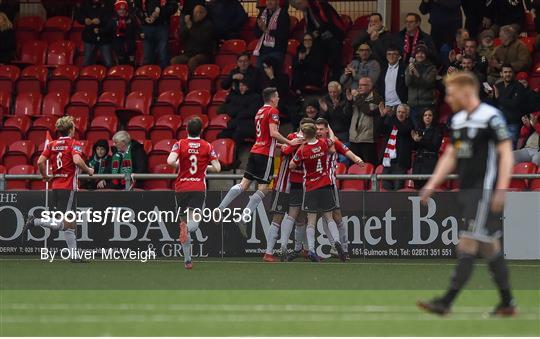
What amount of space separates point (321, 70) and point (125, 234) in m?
5.27

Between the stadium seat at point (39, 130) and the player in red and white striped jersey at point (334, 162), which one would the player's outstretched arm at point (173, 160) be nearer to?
the player in red and white striped jersey at point (334, 162)

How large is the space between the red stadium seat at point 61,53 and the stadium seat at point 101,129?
10.7ft

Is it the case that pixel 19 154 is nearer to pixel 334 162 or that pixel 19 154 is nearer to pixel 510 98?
pixel 334 162

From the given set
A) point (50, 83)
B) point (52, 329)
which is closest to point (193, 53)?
point (50, 83)

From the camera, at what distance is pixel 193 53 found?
83.4ft

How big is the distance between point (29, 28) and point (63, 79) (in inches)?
107

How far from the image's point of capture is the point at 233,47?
2570 centimetres

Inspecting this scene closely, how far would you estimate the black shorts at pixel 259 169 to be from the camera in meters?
19.0

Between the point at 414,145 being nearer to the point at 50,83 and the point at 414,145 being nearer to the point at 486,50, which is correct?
the point at 486,50

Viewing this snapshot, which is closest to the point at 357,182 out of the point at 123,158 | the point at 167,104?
the point at 123,158

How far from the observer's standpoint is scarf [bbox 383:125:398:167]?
2078cm

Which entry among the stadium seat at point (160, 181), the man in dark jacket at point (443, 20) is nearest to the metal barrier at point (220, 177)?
the stadium seat at point (160, 181)

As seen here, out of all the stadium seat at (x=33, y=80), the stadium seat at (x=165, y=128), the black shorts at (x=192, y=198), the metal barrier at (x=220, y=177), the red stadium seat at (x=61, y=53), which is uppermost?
the red stadium seat at (x=61, y=53)

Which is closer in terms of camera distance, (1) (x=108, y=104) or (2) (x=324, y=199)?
(2) (x=324, y=199)
